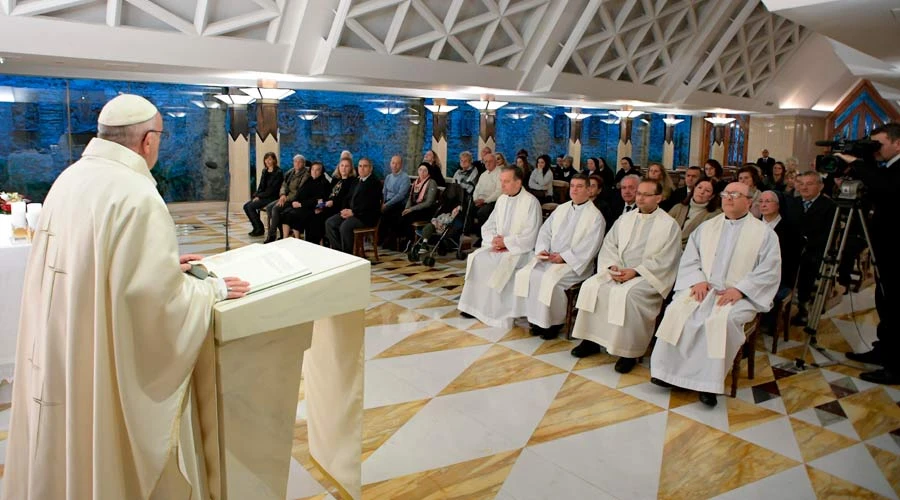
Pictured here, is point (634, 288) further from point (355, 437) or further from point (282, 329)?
point (282, 329)

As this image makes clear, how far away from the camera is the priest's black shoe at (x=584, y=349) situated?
505 centimetres

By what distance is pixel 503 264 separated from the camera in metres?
5.85

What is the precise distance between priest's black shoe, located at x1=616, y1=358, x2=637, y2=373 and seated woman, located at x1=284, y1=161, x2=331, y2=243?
5.31 meters

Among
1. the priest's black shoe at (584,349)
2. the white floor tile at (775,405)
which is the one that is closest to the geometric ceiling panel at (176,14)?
the priest's black shoe at (584,349)

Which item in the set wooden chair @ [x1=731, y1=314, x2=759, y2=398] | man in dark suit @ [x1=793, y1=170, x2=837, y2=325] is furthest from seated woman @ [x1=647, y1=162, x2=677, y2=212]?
wooden chair @ [x1=731, y1=314, x2=759, y2=398]

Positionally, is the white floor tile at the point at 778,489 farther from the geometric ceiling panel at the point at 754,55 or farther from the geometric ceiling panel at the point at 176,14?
the geometric ceiling panel at the point at 754,55

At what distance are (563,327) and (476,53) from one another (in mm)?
6849

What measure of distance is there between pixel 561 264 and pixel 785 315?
1.91m

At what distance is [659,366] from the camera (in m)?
4.39

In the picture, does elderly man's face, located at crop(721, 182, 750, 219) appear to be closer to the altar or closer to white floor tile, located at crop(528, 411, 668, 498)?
white floor tile, located at crop(528, 411, 668, 498)

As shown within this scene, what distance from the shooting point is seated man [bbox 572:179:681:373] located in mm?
4770

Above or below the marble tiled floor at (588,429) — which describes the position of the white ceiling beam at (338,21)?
above

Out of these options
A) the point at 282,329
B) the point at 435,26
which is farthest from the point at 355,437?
the point at 435,26

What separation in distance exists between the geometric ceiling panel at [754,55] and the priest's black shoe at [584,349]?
12580mm
